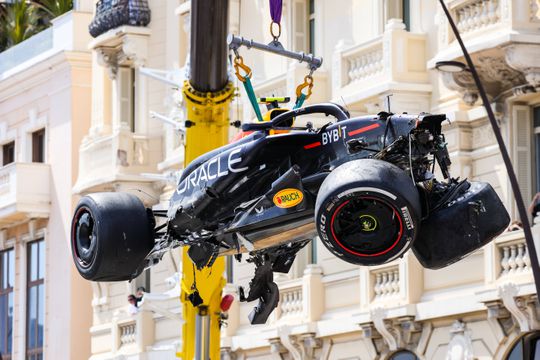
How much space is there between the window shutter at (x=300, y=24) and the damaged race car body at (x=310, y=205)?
929 inches

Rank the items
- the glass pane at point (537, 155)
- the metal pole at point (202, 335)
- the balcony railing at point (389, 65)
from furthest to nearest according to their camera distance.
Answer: the balcony railing at point (389, 65)
the glass pane at point (537, 155)
the metal pole at point (202, 335)

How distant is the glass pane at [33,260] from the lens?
163ft

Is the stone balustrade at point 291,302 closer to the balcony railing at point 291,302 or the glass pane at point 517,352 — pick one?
the balcony railing at point 291,302

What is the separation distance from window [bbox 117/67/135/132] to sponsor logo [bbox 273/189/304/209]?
3321 cm

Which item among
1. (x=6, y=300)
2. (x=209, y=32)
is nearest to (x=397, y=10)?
(x=209, y=32)

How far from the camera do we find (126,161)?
44188 mm

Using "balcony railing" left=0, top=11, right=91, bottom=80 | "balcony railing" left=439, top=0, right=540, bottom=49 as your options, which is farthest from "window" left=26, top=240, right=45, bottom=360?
"balcony railing" left=439, top=0, right=540, bottom=49

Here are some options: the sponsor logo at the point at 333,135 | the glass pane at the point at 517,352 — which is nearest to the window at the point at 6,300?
the glass pane at the point at 517,352

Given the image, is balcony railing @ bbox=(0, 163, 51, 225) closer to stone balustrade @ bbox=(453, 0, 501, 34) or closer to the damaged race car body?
stone balustrade @ bbox=(453, 0, 501, 34)

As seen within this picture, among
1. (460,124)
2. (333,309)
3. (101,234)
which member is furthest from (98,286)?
(101,234)

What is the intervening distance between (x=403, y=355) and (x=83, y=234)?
19.1m

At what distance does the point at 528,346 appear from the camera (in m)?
29.7

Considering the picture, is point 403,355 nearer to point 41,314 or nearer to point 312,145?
point 41,314

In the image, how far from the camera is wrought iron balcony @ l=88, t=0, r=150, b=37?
4456cm
